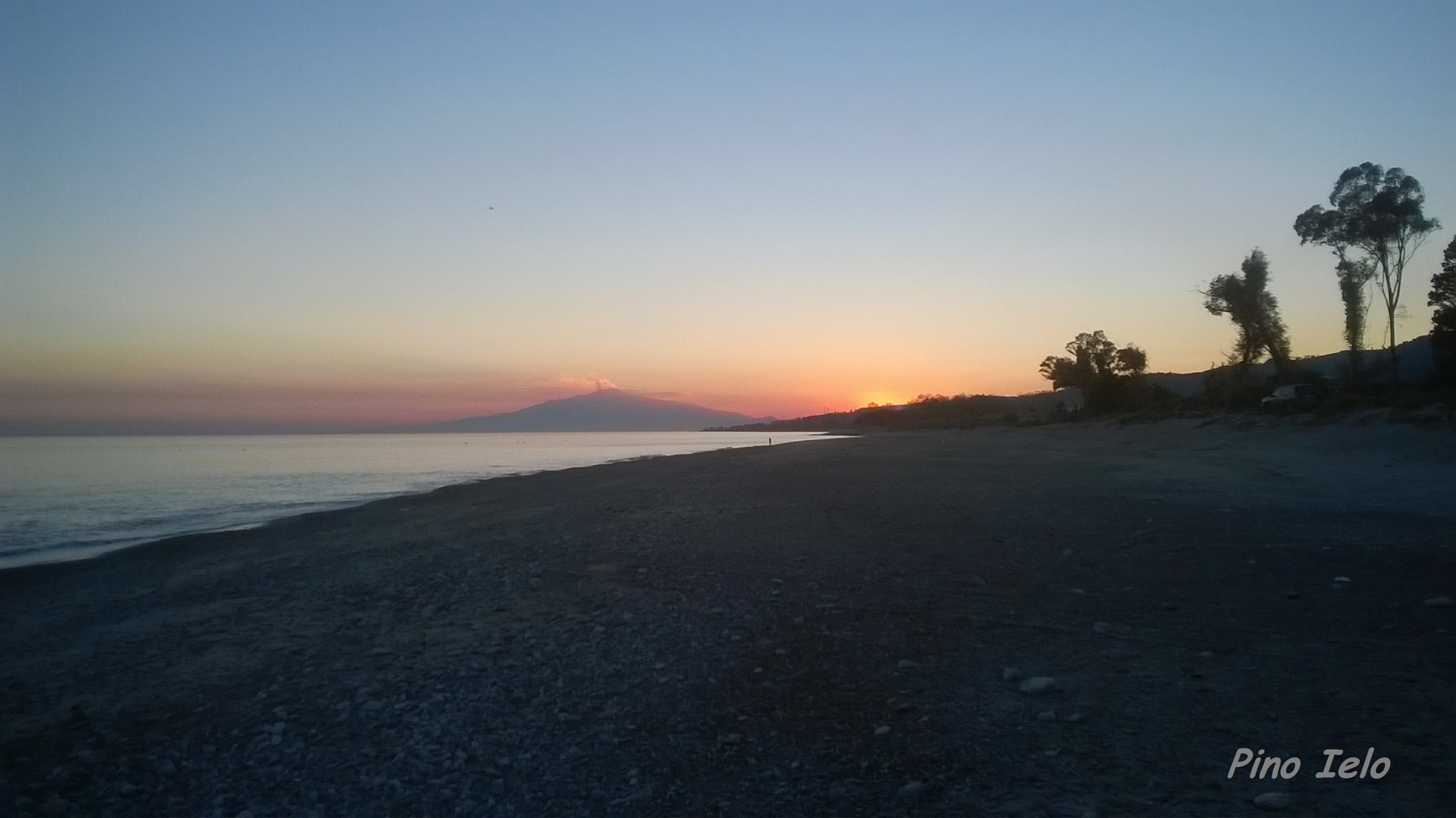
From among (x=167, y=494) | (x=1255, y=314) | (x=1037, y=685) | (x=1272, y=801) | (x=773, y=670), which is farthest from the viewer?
(x=1255, y=314)

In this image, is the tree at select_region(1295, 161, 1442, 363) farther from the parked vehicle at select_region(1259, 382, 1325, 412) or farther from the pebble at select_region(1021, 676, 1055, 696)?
the pebble at select_region(1021, 676, 1055, 696)

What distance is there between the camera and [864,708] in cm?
511

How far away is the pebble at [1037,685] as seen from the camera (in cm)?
521

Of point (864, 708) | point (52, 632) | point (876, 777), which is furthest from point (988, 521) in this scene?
point (52, 632)

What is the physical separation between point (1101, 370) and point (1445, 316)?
2692 centimetres

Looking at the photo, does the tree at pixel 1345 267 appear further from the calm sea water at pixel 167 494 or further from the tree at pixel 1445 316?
the calm sea water at pixel 167 494

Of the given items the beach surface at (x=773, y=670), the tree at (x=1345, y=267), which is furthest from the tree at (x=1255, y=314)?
the beach surface at (x=773, y=670)

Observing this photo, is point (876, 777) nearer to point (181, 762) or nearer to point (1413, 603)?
point (181, 762)

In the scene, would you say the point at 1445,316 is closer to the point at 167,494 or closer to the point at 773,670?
the point at 773,670

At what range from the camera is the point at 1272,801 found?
3.69m

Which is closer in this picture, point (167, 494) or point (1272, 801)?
point (1272, 801)

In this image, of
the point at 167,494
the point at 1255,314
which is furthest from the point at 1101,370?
the point at 167,494

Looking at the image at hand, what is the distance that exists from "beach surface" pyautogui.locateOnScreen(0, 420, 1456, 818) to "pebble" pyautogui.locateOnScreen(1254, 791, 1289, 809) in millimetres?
16

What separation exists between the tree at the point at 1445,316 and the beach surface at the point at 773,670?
28157mm
